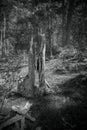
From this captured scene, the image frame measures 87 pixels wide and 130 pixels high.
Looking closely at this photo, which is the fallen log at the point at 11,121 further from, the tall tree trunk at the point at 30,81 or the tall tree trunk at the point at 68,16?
the tall tree trunk at the point at 68,16

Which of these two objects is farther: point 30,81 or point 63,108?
point 30,81

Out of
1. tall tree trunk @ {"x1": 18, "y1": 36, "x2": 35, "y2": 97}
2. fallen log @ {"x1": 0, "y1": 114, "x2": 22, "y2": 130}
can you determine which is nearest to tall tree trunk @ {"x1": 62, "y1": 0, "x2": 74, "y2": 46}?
tall tree trunk @ {"x1": 18, "y1": 36, "x2": 35, "y2": 97}

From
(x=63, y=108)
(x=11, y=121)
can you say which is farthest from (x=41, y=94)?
(x=11, y=121)

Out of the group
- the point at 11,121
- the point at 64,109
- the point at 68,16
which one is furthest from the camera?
the point at 68,16

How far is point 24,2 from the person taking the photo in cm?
1563

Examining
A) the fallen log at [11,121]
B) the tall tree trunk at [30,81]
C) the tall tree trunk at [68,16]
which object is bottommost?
the fallen log at [11,121]

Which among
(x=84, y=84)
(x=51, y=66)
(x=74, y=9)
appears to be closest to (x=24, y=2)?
(x=74, y=9)

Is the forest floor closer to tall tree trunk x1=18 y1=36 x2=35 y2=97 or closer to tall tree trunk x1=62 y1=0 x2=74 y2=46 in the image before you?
tall tree trunk x1=18 y1=36 x2=35 y2=97

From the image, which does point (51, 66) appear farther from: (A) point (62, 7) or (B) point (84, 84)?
(A) point (62, 7)

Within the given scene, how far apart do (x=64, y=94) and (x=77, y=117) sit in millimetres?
1687

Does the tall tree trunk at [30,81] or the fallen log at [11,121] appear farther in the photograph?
the tall tree trunk at [30,81]

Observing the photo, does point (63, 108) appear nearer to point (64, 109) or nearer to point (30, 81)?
point (64, 109)

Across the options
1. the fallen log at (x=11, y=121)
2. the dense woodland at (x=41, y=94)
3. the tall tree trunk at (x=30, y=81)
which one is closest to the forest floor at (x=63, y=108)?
the dense woodland at (x=41, y=94)

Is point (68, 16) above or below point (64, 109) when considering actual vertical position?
above
